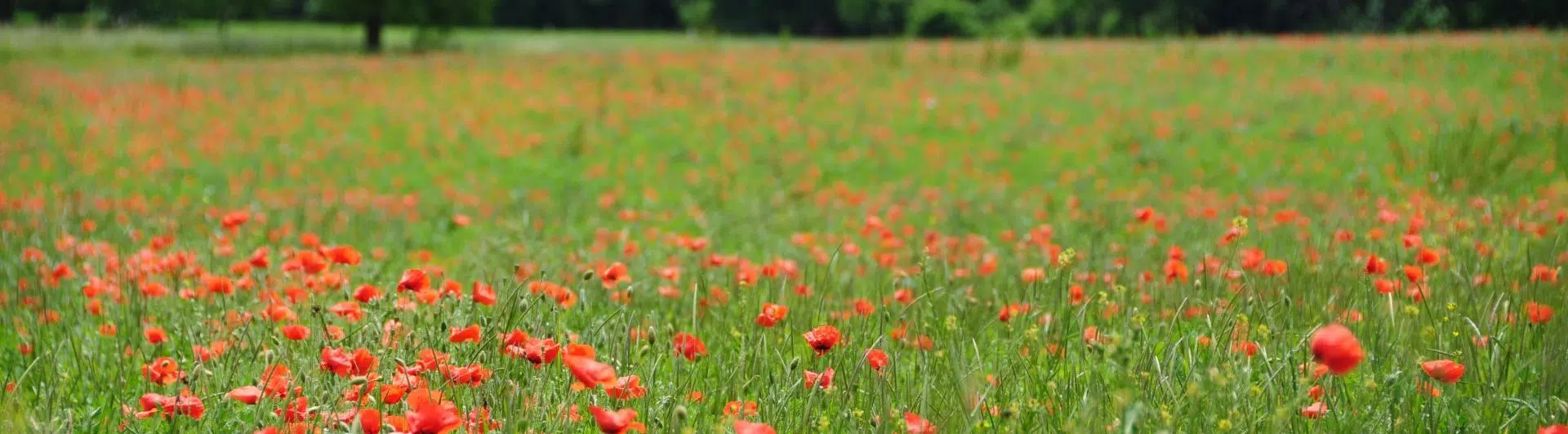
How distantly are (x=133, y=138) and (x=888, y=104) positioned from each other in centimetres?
986

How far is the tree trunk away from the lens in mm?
33500

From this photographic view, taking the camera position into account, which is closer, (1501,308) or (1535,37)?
(1501,308)

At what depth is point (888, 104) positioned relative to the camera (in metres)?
16.8

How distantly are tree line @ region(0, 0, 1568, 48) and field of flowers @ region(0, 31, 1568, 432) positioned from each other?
5.64 metres

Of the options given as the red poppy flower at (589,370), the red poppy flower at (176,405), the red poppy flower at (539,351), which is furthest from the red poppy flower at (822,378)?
the red poppy flower at (176,405)

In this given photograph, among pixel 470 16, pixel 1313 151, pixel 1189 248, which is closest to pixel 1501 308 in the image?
pixel 1189 248

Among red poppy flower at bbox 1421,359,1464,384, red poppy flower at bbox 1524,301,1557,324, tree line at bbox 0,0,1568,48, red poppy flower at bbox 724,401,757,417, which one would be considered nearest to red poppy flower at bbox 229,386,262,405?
red poppy flower at bbox 724,401,757,417

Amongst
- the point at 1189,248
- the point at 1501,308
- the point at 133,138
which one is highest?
the point at 1501,308

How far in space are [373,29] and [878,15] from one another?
30004mm

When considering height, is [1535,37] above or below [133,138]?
above

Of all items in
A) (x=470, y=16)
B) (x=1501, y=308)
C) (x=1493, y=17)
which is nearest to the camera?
(x=1501, y=308)

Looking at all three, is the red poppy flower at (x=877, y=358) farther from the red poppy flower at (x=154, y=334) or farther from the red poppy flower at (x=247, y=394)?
the red poppy flower at (x=154, y=334)

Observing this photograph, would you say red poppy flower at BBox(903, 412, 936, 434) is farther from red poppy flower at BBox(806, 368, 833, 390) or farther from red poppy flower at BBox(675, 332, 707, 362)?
red poppy flower at BBox(675, 332, 707, 362)

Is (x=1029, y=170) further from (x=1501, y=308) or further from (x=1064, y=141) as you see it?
(x=1501, y=308)
